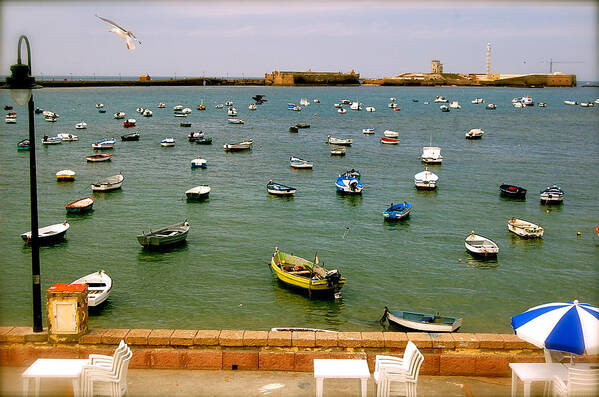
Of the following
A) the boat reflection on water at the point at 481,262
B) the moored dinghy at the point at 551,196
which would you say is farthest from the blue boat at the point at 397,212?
the moored dinghy at the point at 551,196

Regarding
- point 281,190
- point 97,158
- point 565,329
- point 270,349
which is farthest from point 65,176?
point 565,329

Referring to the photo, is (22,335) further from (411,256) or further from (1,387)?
(411,256)

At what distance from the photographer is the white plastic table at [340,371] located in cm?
807

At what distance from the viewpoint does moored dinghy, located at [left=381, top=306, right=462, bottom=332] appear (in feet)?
67.5

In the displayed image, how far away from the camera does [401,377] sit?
8281 millimetres

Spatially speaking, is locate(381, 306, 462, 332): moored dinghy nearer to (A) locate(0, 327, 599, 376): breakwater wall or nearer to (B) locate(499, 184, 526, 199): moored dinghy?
(A) locate(0, 327, 599, 376): breakwater wall

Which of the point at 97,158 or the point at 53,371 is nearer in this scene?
the point at 53,371

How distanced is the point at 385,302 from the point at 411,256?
720 cm

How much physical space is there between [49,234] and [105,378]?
27.0m

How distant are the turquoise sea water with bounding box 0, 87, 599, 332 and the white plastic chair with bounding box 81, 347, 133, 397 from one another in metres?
14.3

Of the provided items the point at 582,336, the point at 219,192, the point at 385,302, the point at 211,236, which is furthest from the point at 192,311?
the point at 219,192

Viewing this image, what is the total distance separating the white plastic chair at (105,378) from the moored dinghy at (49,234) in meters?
26.4

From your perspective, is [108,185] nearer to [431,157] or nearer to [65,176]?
[65,176]

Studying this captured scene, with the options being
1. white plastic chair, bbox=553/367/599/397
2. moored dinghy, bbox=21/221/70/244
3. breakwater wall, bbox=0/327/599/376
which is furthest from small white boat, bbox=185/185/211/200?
white plastic chair, bbox=553/367/599/397
